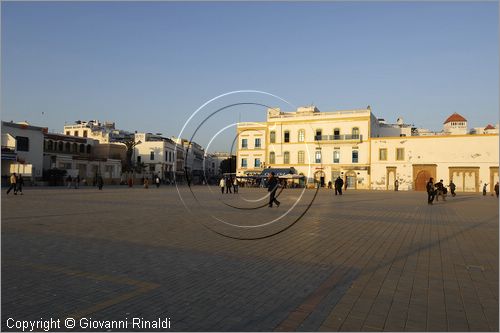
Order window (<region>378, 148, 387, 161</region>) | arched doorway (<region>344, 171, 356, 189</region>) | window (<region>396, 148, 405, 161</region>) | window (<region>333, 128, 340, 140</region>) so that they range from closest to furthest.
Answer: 1. window (<region>396, 148, 405, 161</region>)
2. window (<region>378, 148, 387, 161</region>)
3. arched doorway (<region>344, 171, 356, 189</region>)
4. window (<region>333, 128, 340, 140</region>)

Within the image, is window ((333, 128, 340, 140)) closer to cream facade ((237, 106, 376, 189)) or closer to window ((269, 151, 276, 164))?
cream facade ((237, 106, 376, 189))

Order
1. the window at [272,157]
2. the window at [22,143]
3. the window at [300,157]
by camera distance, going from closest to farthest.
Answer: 1. the window at [22,143]
2. the window at [300,157]
3. the window at [272,157]

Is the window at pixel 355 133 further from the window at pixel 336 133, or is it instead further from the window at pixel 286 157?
the window at pixel 286 157

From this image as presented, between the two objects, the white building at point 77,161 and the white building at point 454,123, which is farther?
the white building at point 454,123

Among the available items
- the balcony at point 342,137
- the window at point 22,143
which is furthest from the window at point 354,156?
the window at point 22,143

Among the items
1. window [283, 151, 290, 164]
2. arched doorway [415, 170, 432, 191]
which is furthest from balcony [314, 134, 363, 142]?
arched doorway [415, 170, 432, 191]

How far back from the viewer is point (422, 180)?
59719 millimetres

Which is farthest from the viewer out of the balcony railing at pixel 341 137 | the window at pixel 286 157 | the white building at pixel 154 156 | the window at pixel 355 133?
the white building at pixel 154 156

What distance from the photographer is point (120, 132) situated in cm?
10762

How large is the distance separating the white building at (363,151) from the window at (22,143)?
31.7 meters

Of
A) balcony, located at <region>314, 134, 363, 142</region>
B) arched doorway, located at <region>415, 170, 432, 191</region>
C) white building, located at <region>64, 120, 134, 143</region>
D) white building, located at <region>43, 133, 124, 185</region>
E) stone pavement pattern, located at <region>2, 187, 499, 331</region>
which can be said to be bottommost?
stone pavement pattern, located at <region>2, 187, 499, 331</region>

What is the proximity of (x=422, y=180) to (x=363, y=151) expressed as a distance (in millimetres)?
9679

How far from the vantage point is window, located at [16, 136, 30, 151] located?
5441 centimetres

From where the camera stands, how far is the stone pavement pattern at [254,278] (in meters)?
4.86
